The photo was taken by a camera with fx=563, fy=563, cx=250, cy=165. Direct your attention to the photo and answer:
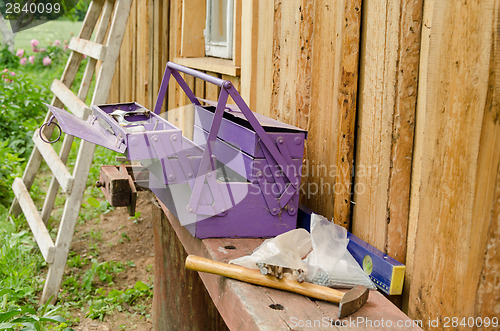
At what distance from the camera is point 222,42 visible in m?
3.77

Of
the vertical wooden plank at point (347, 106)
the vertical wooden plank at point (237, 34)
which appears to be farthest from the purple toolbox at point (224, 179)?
the vertical wooden plank at point (237, 34)

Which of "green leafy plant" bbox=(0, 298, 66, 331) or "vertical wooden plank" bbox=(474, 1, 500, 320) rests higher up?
"vertical wooden plank" bbox=(474, 1, 500, 320)

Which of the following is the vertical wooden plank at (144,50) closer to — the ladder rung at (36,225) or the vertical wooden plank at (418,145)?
the ladder rung at (36,225)

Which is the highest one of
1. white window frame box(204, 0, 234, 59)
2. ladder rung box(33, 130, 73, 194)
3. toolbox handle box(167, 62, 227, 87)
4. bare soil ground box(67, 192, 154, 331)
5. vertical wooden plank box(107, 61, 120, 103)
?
white window frame box(204, 0, 234, 59)

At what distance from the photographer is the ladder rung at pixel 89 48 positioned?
3.80 m

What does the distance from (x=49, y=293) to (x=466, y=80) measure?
3094mm

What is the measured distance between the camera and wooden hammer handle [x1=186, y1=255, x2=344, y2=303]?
4.97ft

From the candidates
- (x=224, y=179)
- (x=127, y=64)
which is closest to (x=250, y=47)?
(x=224, y=179)

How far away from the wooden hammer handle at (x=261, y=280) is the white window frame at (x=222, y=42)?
7.19ft

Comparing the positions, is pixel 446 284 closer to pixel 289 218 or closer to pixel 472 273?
pixel 472 273

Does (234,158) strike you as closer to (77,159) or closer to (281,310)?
(281,310)

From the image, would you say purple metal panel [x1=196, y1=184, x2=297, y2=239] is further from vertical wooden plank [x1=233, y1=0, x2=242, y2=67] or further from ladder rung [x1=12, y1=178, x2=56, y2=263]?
ladder rung [x1=12, y1=178, x2=56, y2=263]

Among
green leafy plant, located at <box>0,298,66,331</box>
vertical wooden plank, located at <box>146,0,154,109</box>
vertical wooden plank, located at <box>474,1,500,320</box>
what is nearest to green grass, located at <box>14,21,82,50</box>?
vertical wooden plank, located at <box>146,0,154,109</box>

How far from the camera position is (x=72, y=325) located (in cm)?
340
